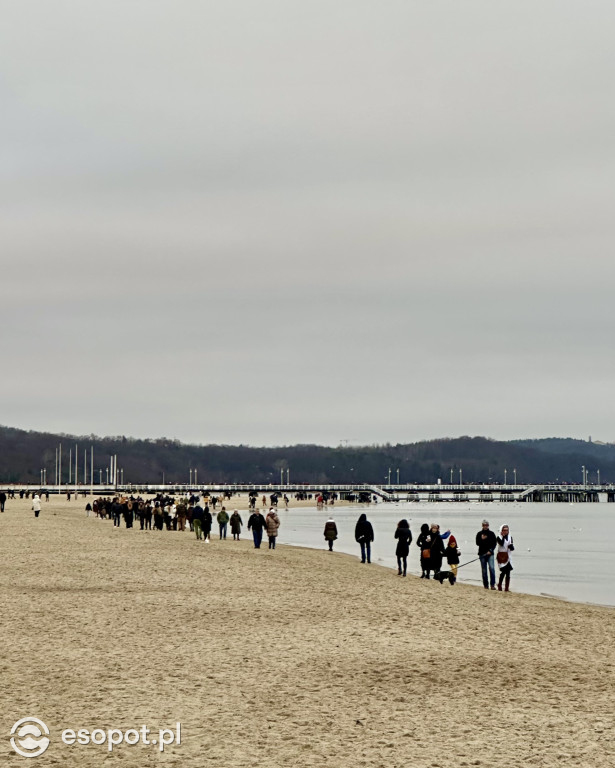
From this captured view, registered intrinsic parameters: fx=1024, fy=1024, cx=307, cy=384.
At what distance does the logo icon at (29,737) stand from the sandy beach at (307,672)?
8 centimetres

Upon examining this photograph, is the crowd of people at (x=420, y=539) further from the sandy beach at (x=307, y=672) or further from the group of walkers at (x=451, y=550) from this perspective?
the sandy beach at (x=307, y=672)

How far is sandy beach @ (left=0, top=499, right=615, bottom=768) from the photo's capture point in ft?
29.8

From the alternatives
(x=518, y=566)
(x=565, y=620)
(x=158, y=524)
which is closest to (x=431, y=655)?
(x=565, y=620)

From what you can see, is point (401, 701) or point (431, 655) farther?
point (431, 655)

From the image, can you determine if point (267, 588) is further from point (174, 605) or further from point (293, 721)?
point (293, 721)

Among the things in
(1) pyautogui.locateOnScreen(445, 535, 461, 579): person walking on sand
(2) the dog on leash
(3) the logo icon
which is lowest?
(2) the dog on leash

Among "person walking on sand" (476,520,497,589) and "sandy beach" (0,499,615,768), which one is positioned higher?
"person walking on sand" (476,520,497,589)

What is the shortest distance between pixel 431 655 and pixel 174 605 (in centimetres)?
641

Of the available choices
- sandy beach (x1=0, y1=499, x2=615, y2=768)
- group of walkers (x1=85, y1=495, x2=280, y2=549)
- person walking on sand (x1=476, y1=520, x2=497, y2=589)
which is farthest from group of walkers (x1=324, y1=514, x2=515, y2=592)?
group of walkers (x1=85, y1=495, x2=280, y2=549)

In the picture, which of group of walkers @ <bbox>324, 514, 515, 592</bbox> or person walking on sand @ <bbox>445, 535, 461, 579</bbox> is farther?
person walking on sand @ <bbox>445, 535, 461, 579</bbox>

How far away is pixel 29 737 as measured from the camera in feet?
29.9

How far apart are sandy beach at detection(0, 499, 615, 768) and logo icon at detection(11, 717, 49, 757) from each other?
83 millimetres

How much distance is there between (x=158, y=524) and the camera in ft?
167

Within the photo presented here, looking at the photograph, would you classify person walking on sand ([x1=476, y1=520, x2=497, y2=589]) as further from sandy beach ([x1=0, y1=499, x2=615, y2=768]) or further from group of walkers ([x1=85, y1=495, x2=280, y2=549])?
group of walkers ([x1=85, y1=495, x2=280, y2=549])
